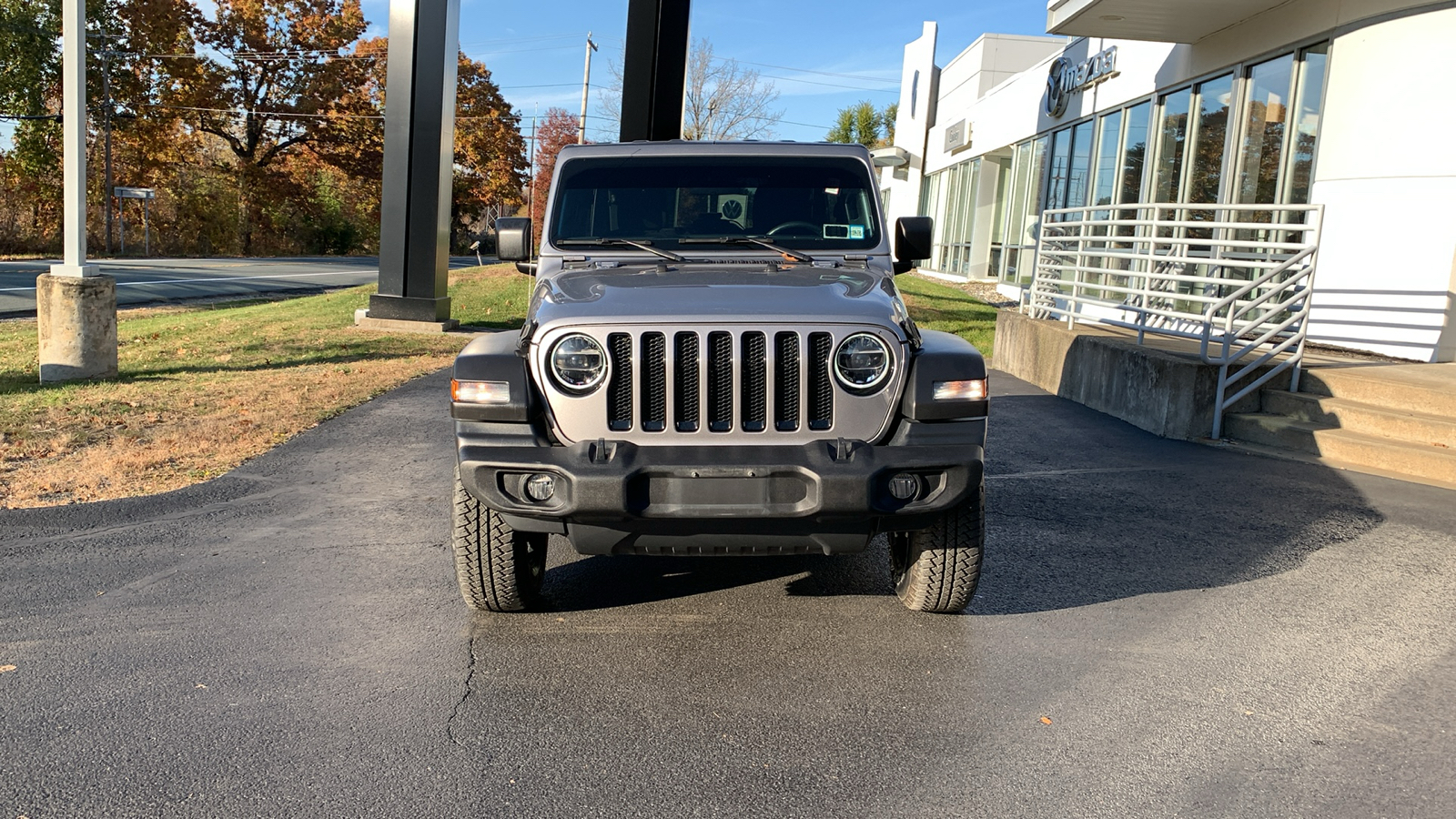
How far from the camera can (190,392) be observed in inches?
380

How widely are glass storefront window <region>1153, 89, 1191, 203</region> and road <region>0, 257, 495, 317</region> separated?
54.8 feet

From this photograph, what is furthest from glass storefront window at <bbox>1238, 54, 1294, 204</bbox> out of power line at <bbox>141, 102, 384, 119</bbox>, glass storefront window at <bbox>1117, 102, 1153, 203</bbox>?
power line at <bbox>141, 102, 384, 119</bbox>

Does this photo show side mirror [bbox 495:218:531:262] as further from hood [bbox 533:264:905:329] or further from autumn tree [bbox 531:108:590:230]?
autumn tree [bbox 531:108:590:230]

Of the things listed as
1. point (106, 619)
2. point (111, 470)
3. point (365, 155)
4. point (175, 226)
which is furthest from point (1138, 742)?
point (365, 155)

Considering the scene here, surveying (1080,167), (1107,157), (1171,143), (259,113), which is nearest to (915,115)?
(1080,167)

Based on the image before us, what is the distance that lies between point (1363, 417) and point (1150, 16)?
26.0ft

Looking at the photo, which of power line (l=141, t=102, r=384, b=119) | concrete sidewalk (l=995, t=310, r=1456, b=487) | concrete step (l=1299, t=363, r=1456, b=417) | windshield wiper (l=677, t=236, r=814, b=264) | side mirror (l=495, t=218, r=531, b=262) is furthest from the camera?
power line (l=141, t=102, r=384, b=119)

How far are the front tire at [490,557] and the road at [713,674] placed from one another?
130mm

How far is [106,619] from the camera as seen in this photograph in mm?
4367

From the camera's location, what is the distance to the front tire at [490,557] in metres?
4.21

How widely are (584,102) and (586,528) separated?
46.0 meters

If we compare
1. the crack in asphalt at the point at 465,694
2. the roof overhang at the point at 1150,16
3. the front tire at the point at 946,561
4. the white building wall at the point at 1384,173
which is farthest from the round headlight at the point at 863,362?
the roof overhang at the point at 1150,16

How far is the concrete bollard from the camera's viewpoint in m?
9.66

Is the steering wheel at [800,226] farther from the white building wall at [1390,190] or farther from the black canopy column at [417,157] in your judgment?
the black canopy column at [417,157]
